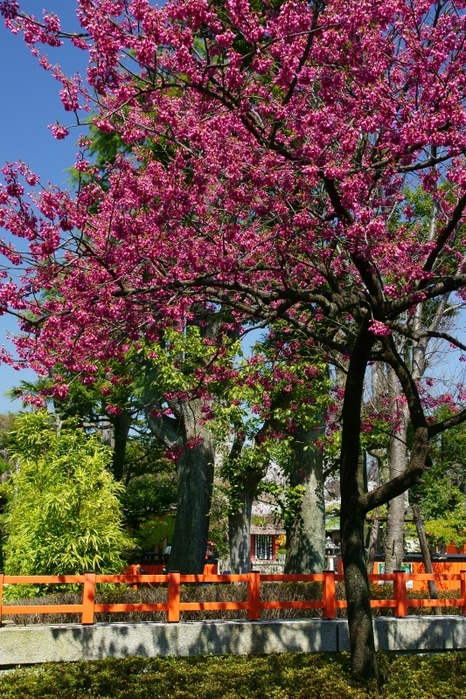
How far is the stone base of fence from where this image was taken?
11562 mm

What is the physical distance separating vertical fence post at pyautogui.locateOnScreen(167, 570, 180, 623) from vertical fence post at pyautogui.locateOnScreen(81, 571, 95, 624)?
3.96 ft

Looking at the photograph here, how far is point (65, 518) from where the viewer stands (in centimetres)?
1659

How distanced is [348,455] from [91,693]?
3.86 metres

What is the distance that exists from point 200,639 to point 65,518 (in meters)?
5.19

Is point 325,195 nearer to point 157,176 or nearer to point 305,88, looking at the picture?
point 305,88

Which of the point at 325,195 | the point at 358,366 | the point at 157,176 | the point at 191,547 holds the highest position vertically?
the point at 325,195

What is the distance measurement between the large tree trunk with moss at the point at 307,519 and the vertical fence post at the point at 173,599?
7366mm

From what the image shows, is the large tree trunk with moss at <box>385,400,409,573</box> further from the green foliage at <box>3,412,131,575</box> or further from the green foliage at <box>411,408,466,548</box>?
the green foliage at <box>411,408,466,548</box>

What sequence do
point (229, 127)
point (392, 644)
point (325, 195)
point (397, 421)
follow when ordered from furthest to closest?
1. point (397, 421)
2. point (392, 644)
3. point (325, 195)
4. point (229, 127)

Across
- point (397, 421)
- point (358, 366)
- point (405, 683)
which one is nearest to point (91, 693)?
point (405, 683)

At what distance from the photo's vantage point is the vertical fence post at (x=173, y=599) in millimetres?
12602

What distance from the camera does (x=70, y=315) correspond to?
9.09 metres

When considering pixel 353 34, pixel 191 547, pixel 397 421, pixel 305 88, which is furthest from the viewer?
pixel 191 547

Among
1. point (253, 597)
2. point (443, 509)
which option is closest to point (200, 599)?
point (253, 597)
